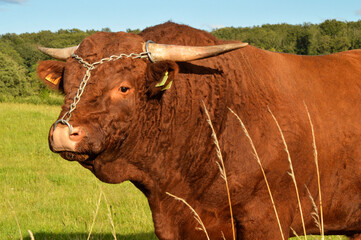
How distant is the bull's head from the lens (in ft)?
10.8

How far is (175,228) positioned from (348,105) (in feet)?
6.55

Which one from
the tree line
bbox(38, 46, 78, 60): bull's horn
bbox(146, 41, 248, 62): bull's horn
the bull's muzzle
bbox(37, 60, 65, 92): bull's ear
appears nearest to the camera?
the bull's muzzle

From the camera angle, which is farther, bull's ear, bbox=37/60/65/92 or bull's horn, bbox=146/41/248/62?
bull's ear, bbox=37/60/65/92

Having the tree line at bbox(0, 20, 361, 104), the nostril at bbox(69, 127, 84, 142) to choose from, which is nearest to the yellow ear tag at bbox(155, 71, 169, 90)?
the nostril at bbox(69, 127, 84, 142)

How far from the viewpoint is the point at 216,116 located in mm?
3854

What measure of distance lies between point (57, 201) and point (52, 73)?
17.5ft

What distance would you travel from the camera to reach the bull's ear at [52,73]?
4311 millimetres

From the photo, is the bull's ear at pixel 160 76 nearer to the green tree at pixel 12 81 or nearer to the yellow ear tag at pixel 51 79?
the yellow ear tag at pixel 51 79

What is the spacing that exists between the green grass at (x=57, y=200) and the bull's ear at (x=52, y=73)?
134 centimetres

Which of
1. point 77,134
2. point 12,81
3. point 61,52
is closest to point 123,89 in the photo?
point 77,134

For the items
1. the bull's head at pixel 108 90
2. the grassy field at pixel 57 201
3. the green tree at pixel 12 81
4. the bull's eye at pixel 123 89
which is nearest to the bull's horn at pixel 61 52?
the bull's head at pixel 108 90

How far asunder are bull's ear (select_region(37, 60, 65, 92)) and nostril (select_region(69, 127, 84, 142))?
1.19m

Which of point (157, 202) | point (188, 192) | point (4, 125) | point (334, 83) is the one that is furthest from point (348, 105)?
point (4, 125)

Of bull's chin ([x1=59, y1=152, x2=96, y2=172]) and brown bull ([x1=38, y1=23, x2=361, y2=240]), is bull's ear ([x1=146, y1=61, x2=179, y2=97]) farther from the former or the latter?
bull's chin ([x1=59, y1=152, x2=96, y2=172])
